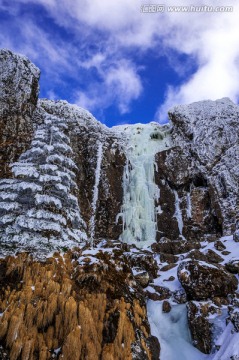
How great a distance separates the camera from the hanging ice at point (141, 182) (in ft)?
71.1

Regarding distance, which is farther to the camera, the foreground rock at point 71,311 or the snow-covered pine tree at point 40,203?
the snow-covered pine tree at point 40,203

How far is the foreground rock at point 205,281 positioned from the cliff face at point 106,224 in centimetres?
4

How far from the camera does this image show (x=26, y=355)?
6.66 meters

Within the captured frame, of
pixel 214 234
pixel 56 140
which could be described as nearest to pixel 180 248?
pixel 214 234

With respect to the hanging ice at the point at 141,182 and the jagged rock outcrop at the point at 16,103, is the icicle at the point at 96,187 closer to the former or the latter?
the hanging ice at the point at 141,182

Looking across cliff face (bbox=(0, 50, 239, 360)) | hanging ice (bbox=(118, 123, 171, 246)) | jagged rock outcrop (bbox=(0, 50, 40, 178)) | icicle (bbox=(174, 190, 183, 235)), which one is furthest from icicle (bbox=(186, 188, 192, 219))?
jagged rock outcrop (bbox=(0, 50, 40, 178))

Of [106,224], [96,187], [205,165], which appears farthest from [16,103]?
[205,165]

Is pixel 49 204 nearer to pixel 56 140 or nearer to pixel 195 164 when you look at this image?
pixel 56 140

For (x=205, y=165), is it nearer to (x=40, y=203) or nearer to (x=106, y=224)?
(x=106, y=224)

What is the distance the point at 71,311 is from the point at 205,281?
4.97 m

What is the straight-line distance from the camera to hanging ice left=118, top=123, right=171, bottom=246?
21681 mm

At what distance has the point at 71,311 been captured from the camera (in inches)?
315

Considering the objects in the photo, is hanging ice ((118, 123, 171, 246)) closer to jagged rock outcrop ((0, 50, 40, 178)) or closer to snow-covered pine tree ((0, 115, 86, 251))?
jagged rock outcrop ((0, 50, 40, 178))

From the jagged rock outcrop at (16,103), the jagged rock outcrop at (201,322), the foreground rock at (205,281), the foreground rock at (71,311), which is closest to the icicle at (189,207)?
the foreground rock at (205,281)
